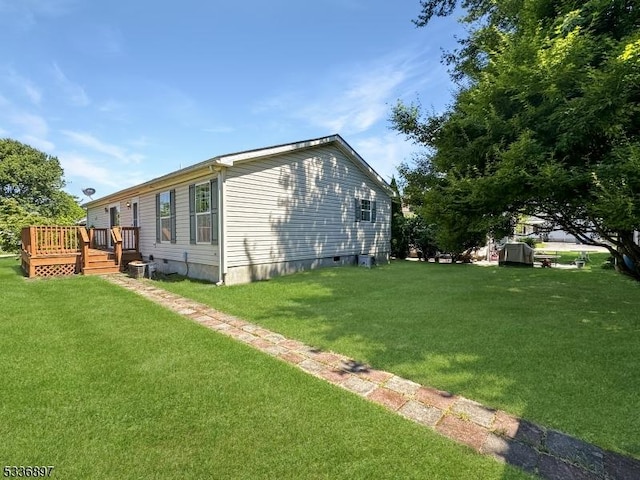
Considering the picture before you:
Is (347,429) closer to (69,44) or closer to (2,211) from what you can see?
(69,44)

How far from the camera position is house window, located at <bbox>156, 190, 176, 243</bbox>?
10.6m

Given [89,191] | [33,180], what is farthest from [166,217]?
[33,180]

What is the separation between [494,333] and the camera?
4.55m

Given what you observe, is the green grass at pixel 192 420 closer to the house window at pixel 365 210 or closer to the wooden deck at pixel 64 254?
the wooden deck at pixel 64 254

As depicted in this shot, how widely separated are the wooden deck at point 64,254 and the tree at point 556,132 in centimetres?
1009

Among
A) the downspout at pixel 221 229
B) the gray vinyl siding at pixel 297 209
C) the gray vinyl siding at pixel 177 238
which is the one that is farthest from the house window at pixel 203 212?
the gray vinyl siding at pixel 297 209

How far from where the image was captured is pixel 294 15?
9727 millimetres

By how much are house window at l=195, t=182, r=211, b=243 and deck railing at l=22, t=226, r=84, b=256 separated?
170 inches

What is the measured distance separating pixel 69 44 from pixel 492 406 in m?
13.8

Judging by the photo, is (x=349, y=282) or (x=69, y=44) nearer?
(x=349, y=282)

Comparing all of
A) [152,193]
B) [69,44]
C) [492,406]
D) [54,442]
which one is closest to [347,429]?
[492,406]

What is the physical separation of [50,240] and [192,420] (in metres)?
10.5

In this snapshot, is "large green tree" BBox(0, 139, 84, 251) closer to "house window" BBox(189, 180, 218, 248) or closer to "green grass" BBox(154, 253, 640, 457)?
"house window" BBox(189, 180, 218, 248)

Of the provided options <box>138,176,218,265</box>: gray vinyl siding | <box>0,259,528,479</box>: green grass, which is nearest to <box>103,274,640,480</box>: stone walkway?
<box>0,259,528,479</box>: green grass
